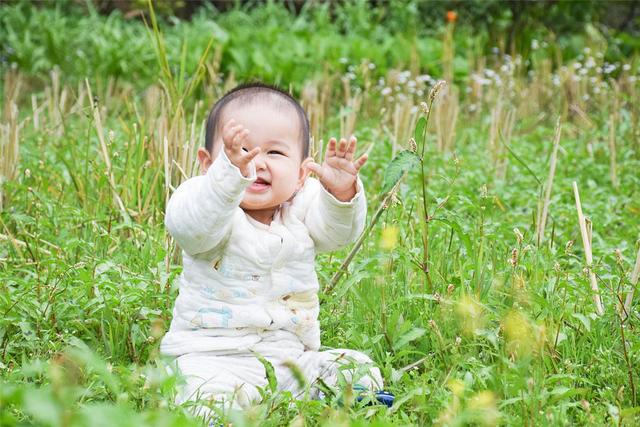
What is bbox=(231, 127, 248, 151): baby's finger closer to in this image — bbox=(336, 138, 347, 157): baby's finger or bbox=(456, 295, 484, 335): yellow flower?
bbox=(336, 138, 347, 157): baby's finger

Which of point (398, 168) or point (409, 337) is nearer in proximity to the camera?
point (398, 168)

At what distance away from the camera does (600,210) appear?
13.7 ft

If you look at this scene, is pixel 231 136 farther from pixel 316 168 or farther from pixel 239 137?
pixel 316 168

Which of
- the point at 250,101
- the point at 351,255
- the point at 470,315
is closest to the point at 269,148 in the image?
the point at 250,101

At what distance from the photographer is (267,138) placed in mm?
2367

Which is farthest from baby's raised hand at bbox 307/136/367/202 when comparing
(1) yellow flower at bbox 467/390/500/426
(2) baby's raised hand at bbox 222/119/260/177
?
(1) yellow flower at bbox 467/390/500/426

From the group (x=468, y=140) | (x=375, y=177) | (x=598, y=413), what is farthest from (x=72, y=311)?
(x=468, y=140)

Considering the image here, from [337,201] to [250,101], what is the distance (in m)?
0.34

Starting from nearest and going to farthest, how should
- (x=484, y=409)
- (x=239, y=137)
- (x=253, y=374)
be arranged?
(x=484, y=409) → (x=239, y=137) → (x=253, y=374)

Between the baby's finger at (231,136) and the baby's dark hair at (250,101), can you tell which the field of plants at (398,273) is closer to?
the baby's dark hair at (250,101)

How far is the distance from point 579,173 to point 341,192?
9.66 ft

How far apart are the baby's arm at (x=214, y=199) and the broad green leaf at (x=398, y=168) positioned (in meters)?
0.31

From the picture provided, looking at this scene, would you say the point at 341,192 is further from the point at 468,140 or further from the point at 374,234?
the point at 468,140

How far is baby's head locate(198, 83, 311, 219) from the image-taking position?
236 centimetres
